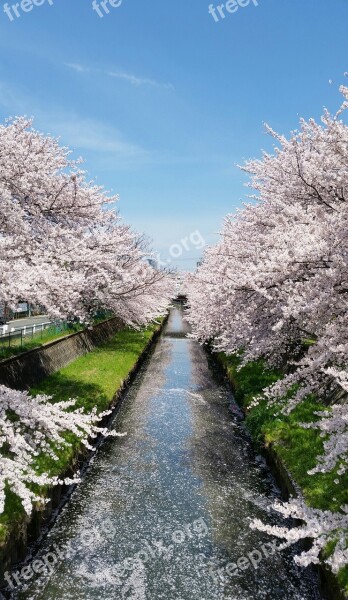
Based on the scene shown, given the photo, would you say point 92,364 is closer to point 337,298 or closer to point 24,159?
point 24,159

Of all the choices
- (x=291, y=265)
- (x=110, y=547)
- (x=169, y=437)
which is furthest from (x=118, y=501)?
(x=291, y=265)

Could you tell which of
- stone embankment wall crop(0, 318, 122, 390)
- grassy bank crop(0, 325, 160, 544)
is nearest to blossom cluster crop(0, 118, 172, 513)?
grassy bank crop(0, 325, 160, 544)

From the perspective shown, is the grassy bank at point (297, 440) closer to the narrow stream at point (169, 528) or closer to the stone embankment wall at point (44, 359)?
the narrow stream at point (169, 528)

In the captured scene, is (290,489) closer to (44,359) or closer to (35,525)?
(35,525)

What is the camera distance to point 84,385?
64.2ft

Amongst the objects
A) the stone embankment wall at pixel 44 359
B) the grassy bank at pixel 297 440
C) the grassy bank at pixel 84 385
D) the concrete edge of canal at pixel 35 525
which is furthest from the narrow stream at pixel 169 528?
the stone embankment wall at pixel 44 359

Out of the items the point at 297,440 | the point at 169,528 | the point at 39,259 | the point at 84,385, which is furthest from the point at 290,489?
the point at 84,385

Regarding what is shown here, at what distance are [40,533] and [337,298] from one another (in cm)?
830

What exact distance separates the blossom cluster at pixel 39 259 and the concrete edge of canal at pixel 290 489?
193 inches

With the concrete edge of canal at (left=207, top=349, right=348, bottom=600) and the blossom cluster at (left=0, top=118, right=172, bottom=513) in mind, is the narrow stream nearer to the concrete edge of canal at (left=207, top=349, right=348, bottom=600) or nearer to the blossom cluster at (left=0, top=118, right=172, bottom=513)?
the concrete edge of canal at (left=207, top=349, right=348, bottom=600)

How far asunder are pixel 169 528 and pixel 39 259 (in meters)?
7.03

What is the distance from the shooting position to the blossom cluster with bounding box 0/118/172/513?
9.07 meters

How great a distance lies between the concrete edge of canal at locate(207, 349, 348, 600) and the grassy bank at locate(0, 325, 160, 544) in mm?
5821

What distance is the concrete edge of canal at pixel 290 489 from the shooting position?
7711 mm
